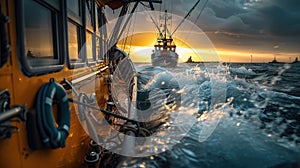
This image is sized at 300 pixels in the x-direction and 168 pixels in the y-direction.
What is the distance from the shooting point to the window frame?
1.69 m

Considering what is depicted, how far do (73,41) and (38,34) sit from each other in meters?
1.29

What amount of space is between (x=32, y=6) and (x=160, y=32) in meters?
54.2

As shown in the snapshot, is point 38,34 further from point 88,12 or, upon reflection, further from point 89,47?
Result: point 88,12

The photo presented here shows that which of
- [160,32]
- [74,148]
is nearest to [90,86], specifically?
[74,148]

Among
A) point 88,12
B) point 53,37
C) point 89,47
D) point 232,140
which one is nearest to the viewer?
point 53,37

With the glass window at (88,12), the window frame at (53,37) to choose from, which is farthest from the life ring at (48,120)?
the glass window at (88,12)

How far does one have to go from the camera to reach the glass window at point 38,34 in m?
2.00

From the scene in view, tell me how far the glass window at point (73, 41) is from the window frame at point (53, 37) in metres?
0.60

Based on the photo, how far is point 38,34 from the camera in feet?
7.38

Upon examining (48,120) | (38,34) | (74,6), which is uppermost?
(74,6)

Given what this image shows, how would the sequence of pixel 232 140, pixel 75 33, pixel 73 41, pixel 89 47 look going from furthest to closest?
1. pixel 232 140
2. pixel 89 47
3. pixel 75 33
4. pixel 73 41

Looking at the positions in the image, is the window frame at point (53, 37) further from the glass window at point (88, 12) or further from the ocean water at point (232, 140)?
the ocean water at point (232, 140)

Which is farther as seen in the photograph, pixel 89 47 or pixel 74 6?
pixel 89 47

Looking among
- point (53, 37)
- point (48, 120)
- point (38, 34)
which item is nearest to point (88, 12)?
point (53, 37)
